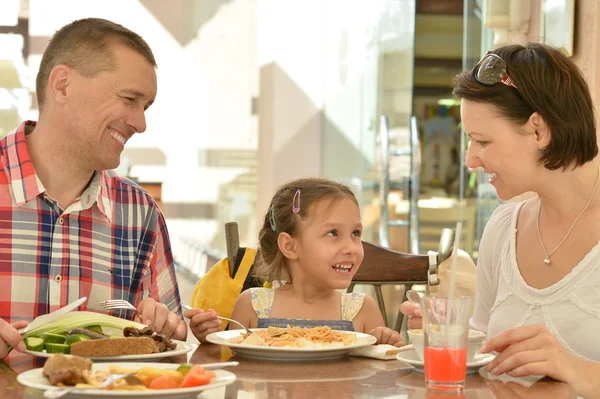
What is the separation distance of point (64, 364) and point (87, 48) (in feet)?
3.62

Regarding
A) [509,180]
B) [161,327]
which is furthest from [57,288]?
[509,180]

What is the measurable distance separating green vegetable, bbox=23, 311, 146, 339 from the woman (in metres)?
0.81

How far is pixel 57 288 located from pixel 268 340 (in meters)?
0.59

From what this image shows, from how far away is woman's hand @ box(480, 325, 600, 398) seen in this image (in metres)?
1.28

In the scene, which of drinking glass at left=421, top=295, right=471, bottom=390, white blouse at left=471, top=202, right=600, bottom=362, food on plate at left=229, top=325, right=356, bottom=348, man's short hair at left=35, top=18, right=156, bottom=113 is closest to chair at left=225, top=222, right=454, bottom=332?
white blouse at left=471, top=202, right=600, bottom=362

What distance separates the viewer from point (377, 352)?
4.75 feet

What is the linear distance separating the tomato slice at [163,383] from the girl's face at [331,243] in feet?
3.57

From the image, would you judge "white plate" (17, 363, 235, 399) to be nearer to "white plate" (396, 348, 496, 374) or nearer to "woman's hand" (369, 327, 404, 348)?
"white plate" (396, 348, 496, 374)

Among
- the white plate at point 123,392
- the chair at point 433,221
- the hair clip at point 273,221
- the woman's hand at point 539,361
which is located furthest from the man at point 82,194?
the chair at point 433,221

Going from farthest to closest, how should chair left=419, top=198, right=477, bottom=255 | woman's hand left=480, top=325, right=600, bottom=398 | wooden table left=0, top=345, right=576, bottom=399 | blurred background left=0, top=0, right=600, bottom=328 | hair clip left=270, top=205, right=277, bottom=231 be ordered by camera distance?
blurred background left=0, top=0, right=600, bottom=328 → chair left=419, top=198, right=477, bottom=255 → hair clip left=270, top=205, right=277, bottom=231 → woman's hand left=480, top=325, right=600, bottom=398 → wooden table left=0, top=345, right=576, bottom=399

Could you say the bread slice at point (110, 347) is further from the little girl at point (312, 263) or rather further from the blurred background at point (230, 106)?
the blurred background at point (230, 106)


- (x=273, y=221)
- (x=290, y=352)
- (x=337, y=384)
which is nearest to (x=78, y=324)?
(x=290, y=352)

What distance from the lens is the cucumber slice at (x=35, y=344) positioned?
1.36 metres

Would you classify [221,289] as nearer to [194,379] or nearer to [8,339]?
[8,339]
